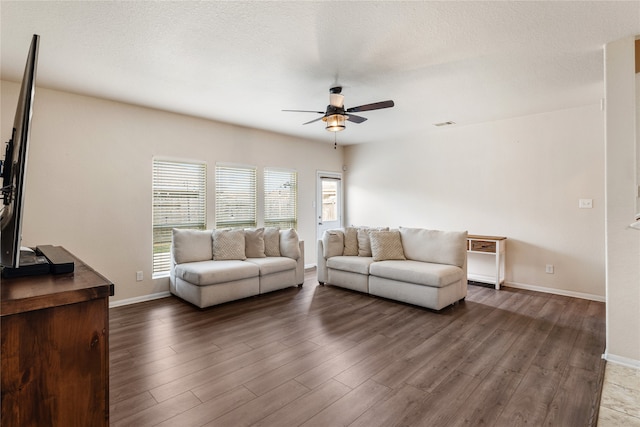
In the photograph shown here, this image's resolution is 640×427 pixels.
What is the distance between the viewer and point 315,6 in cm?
220

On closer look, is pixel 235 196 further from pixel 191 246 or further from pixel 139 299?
pixel 139 299

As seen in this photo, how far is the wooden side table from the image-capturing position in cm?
487

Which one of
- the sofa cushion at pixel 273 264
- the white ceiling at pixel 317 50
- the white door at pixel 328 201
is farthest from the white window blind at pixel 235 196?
the white door at pixel 328 201

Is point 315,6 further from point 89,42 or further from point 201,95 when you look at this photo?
point 201,95

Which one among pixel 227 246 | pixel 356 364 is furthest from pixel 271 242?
pixel 356 364

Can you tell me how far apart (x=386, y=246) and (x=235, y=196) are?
263cm

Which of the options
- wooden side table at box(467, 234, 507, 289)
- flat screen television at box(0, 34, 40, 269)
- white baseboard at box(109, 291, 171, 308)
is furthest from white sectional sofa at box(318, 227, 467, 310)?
flat screen television at box(0, 34, 40, 269)

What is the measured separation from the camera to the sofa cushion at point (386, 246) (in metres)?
4.62

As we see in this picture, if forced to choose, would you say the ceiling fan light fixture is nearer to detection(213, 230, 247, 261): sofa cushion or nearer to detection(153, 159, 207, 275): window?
detection(213, 230, 247, 261): sofa cushion

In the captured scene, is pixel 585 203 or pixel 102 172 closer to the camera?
pixel 102 172

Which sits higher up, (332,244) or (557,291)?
(332,244)

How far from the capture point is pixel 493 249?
489 centimetres

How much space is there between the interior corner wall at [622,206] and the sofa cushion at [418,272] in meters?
1.50

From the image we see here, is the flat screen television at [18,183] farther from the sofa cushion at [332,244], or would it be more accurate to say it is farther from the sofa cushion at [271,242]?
the sofa cushion at [332,244]
